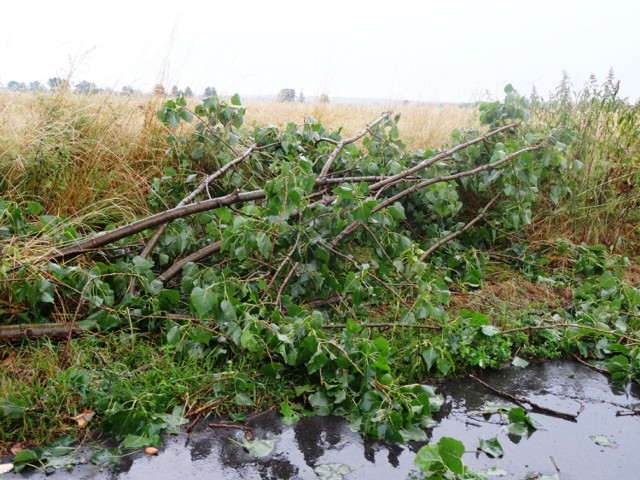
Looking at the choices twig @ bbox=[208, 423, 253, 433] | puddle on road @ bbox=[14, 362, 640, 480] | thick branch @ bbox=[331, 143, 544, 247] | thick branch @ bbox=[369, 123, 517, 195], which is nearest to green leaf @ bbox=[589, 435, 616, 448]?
puddle on road @ bbox=[14, 362, 640, 480]

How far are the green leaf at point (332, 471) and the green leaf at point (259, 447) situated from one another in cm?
24

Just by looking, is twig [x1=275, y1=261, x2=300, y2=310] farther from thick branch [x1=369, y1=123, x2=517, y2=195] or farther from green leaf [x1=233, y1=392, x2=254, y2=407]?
A: thick branch [x1=369, y1=123, x2=517, y2=195]

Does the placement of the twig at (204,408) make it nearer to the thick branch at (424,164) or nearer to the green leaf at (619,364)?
the thick branch at (424,164)

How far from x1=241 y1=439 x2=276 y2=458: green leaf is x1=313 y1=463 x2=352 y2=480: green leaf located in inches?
9.3

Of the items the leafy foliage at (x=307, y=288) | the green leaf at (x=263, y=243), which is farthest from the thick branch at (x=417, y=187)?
the green leaf at (x=263, y=243)

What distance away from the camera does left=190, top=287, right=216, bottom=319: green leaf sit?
122 inches

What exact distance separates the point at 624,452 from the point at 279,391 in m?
1.63

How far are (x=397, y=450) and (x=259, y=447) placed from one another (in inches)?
23.8

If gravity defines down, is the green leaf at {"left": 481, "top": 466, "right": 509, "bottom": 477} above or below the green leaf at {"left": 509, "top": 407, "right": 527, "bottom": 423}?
below

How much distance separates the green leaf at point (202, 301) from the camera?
3102mm

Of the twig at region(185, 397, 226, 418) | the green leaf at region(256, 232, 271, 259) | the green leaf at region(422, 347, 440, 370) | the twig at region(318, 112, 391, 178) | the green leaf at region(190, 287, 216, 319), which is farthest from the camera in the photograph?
the twig at region(318, 112, 391, 178)

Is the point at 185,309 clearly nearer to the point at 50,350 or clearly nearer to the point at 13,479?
the point at 50,350

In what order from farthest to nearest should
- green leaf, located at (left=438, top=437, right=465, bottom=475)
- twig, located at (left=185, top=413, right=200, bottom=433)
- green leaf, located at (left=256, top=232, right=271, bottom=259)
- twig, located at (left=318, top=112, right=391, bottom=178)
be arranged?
twig, located at (left=318, top=112, right=391, bottom=178)
green leaf, located at (left=256, top=232, right=271, bottom=259)
twig, located at (left=185, top=413, right=200, bottom=433)
green leaf, located at (left=438, top=437, right=465, bottom=475)

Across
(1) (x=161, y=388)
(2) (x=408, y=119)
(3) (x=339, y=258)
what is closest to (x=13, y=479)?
(1) (x=161, y=388)
